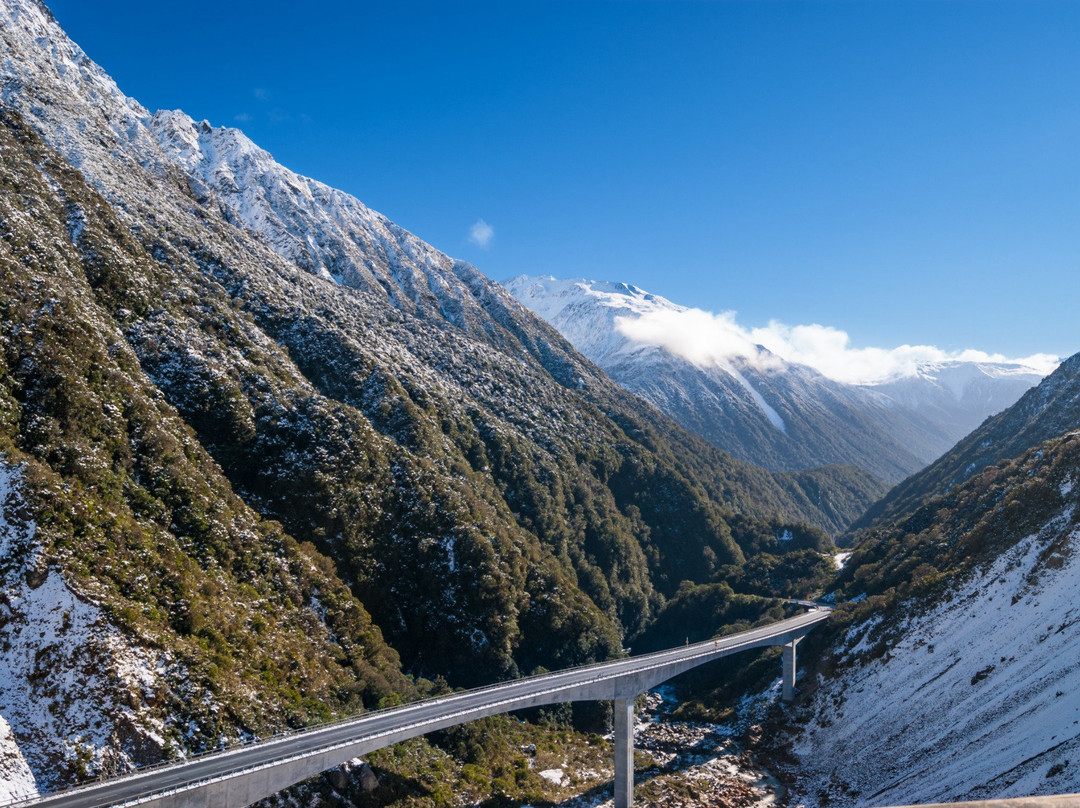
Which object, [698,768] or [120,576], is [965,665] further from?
[120,576]

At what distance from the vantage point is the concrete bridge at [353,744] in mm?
34125

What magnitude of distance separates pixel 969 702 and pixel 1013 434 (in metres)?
104

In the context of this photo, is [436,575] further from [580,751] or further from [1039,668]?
[1039,668]

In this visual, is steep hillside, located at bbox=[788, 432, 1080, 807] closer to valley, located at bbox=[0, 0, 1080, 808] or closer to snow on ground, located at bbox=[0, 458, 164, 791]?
valley, located at bbox=[0, 0, 1080, 808]

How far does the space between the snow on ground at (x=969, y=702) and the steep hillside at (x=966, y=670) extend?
5.1 inches

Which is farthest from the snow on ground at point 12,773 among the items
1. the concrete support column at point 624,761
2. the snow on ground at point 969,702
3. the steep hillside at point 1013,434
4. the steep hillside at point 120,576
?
the steep hillside at point 1013,434

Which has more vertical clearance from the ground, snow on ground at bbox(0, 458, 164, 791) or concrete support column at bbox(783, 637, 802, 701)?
snow on ground at bbox(0, 458, 164, 791)

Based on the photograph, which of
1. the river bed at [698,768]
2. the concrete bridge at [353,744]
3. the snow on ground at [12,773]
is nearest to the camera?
the snow on ground at [12,773]

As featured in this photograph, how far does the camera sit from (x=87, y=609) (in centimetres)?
4428

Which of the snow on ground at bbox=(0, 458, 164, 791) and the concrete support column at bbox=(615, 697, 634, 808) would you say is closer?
the snow on ground at bbox=(0, 458, 164, 791)

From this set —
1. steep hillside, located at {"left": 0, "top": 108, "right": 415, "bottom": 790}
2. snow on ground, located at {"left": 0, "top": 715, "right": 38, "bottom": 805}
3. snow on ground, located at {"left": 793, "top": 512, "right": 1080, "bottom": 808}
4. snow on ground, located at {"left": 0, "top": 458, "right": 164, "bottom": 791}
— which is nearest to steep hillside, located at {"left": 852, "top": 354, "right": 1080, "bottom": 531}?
snow on ground, located at {"left": 793, "top": 512, "right": 1080, "bottom": 808}

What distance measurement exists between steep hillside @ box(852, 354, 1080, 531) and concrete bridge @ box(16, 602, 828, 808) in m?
86.4

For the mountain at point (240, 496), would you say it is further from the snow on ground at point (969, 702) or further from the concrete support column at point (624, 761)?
the snow on ground at point (969, 702)

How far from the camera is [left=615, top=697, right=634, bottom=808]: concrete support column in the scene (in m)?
55.8
